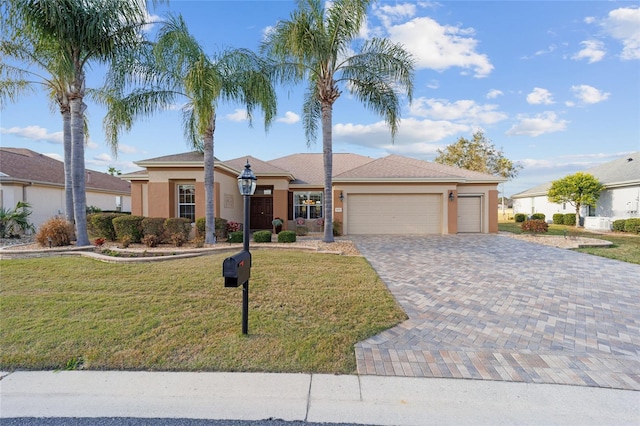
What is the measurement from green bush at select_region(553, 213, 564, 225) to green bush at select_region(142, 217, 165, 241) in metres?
29.9

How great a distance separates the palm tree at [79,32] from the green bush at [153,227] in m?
1.81

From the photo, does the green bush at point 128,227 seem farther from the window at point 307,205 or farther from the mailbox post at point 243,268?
the window at point 307,205

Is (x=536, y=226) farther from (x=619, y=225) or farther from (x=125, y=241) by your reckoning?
(x=125, y=241)

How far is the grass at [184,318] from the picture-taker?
11.4 feet

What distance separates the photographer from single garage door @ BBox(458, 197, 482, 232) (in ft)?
54.6

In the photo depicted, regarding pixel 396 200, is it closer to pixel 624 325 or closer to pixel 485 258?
pixel 485 258

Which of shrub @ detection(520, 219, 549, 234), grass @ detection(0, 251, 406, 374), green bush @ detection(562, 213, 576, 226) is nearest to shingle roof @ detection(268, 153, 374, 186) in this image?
shrub @ detection(520, 219, 549, 234)

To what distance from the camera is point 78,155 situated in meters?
9.62

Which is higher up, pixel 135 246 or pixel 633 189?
pixel 633 189

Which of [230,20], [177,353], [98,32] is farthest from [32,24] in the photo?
[177,353]

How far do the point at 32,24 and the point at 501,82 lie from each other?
19.5 meters

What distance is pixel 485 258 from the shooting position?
934cm

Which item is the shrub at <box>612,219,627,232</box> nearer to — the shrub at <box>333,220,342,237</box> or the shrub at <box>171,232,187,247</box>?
the shrub at <box>333,220,342,237</box>

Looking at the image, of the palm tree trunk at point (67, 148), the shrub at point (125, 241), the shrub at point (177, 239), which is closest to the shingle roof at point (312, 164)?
the shrub at point (177, 239)
